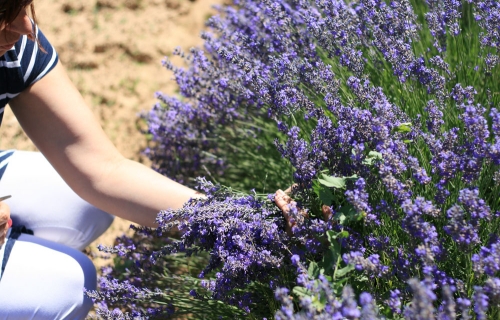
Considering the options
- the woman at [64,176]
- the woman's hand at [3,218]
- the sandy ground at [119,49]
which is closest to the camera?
the woman's hand at [3,218]

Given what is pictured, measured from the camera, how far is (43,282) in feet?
6.43

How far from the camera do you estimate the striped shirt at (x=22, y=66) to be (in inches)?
73.6

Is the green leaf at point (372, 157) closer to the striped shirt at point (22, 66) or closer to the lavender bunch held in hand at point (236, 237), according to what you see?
the lavender bunch held in hand at point (236, 237)

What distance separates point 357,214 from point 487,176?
16.2 inches

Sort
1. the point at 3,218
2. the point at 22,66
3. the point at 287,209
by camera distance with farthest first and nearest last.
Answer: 1. the point at 22,66
2. the point at 3,218
3. the point at 287,209

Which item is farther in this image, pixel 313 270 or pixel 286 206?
pixel 286 206

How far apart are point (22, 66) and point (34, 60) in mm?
57

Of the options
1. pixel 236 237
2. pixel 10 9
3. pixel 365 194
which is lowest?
pixel 236 237

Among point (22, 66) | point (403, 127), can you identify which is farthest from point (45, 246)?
point (403, 127)

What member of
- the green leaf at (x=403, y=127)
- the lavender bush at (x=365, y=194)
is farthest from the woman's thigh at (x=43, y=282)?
the green leaf at (x=403, y=127)

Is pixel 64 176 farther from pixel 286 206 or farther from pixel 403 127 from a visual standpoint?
pixel 403 127

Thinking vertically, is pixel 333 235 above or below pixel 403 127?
below

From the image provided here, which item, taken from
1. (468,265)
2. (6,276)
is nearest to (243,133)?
(6,276)

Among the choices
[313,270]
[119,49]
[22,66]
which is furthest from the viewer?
[119,49]
